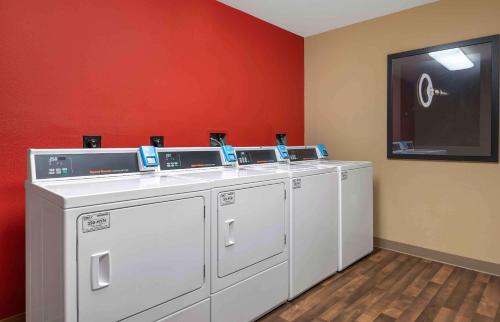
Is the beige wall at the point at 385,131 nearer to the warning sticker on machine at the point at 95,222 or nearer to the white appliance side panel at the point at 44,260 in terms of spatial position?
the warning sticker on machine at the point at 95,222

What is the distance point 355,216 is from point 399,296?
78 centimetres

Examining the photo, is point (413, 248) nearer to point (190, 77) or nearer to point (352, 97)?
point (352, 97)

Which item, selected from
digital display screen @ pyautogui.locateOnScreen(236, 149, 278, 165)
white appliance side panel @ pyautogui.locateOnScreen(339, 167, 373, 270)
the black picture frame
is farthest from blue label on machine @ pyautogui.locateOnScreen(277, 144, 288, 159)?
the black picture frame

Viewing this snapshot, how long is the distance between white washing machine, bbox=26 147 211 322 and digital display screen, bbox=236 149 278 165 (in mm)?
960

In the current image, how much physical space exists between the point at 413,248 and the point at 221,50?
9.00 feet

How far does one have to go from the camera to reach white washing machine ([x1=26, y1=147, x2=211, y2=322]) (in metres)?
1.24

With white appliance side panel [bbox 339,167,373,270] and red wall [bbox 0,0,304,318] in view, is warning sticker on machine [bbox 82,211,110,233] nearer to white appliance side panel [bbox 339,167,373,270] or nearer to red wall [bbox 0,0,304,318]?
red wall [bbox 0,0,304,318]

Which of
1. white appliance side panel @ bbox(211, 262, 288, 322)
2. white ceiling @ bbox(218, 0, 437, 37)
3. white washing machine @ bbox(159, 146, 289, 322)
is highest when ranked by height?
white ceiling @ bbox(218, 0, 437, 37)

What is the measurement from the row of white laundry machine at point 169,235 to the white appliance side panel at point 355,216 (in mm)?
170

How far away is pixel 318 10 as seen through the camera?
3195 millimetres

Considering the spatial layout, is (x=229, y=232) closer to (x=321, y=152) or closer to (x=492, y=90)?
(x=321, y=152)

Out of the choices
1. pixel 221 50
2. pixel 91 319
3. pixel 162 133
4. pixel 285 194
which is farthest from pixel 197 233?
pixel 221 50

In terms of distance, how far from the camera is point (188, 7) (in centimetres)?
274

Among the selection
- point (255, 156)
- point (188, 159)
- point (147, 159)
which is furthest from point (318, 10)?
point (147, 159)
